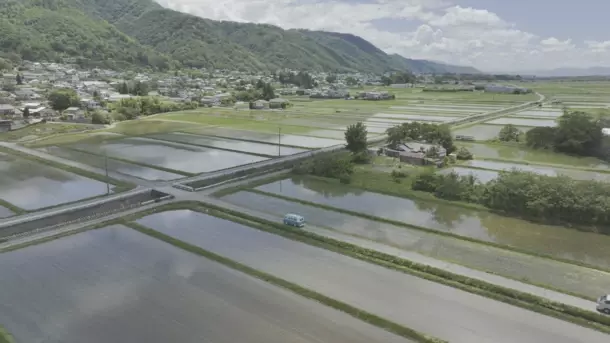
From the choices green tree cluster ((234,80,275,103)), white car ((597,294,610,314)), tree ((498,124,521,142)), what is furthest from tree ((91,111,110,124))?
white car ((597,294,610,314))

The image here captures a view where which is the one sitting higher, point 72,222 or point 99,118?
point 99,118

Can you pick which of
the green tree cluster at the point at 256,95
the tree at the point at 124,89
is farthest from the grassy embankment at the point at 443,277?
the tree at the point at 124,89

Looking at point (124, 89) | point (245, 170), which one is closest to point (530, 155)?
point (245, 170)

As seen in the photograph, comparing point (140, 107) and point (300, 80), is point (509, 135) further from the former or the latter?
point (300, 80)

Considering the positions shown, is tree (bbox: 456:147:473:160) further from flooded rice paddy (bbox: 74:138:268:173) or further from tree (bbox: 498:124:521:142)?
flooded rice paddy (bbox: 74:138:268:173)

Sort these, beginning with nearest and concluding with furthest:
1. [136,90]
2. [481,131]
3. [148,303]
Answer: [148,303]
[481,131]
[136,90]

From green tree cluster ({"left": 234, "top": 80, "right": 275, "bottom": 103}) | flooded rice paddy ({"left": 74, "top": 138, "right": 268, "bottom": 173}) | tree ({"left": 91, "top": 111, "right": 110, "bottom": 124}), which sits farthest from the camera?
green tree cluster ({"left": 234, "top": 80, "right": 275, "bottom": 103})
